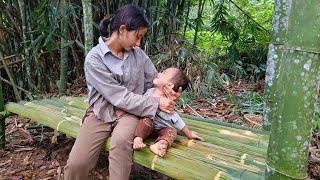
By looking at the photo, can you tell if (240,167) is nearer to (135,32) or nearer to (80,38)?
(135,32)

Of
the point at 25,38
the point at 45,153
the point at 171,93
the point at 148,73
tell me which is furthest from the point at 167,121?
the point at 25,38

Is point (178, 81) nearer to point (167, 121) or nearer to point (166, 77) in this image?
point (166, 77)

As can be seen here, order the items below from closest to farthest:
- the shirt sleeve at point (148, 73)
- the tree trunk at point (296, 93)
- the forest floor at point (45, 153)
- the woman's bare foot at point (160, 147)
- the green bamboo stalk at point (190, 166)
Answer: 1. the tree trunk at point (296, 93)
2. the green bamboo stalk at point (190, 166)
3. the woman's bare foot at point (160, 147)
4. the shirt sleeve at point (148, 73)
5. the forest floor at point (45, 153)

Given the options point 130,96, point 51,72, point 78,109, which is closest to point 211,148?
point 130,96

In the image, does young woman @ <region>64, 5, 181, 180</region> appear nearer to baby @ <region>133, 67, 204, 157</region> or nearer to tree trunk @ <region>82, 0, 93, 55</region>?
baby @ <region>133, 67, 204, 157</region>

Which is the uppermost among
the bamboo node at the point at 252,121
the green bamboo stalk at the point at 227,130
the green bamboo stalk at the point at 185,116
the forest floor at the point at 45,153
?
the green bamboo stalk at the point at 227,130

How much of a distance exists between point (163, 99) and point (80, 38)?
2.73 m

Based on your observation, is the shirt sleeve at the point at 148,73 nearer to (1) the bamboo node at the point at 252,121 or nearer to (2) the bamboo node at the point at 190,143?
(2) the bamboo node at the point at 190,143

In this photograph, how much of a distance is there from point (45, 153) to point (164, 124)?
1.50 metres

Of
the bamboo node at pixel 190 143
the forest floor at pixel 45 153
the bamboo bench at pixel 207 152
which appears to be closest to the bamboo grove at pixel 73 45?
the forest floor at pixel 45 153

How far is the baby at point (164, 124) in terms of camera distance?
5.99 feet

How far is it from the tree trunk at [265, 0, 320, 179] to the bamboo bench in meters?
0.43

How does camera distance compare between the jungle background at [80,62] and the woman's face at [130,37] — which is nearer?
the woman's face at [130,37]

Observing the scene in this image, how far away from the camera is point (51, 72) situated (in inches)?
181
